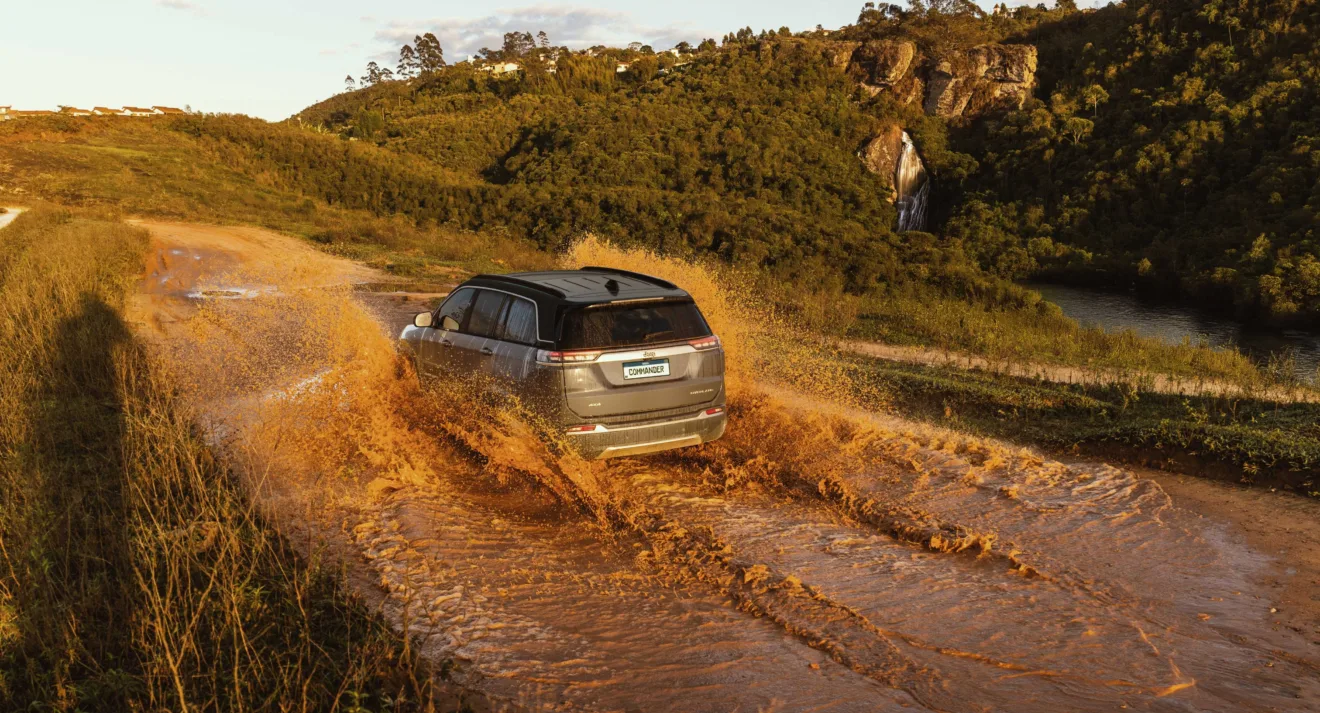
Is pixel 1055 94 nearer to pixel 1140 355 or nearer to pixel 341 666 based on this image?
pixel 1140 355

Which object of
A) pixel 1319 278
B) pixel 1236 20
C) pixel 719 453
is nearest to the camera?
pixel 719 453

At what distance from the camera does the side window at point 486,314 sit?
802 cm

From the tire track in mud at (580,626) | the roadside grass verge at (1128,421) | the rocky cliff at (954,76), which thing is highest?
the rocky cliff at (954,76)

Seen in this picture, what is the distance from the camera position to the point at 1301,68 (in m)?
51.0

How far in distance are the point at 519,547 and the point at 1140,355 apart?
1542 cm

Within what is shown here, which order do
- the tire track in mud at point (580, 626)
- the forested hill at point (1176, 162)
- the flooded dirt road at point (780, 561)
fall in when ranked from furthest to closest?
the forested hill at point (1176, 162) < the flooded dirt road at point (780, 561) < the tire track in mud at point (580, 626)

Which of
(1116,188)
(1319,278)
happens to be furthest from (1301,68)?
(1319,278)

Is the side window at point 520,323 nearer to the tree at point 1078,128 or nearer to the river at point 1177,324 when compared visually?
the river at point 1177,324

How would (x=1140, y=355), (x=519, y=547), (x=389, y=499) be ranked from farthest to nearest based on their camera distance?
1. (x=1140, y=355)
2. (x=389, y=499)
3. (x=519, y=547)

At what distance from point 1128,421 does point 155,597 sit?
939cm

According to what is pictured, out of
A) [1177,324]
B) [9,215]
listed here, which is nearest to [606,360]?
[9,215]

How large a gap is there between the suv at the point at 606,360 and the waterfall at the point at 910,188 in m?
52.4

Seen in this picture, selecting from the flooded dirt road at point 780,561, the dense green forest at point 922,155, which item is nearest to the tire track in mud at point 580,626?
the flooded dirt road at point 780,561

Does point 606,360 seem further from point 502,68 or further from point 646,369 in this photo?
point 502,68
